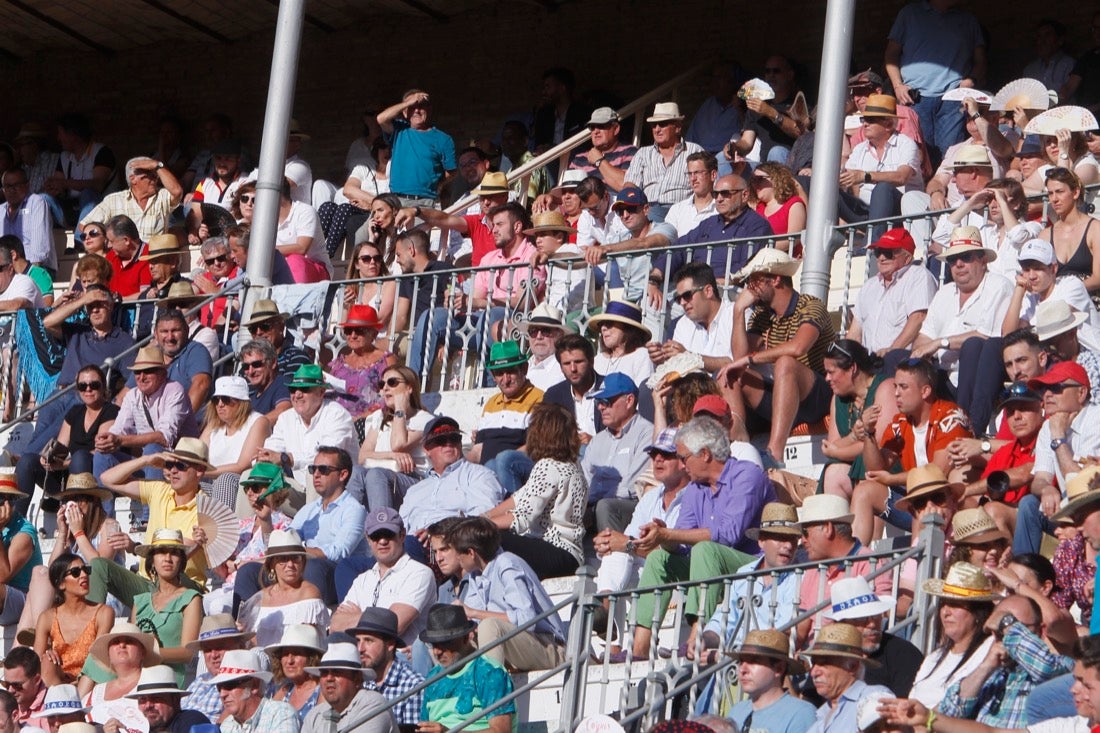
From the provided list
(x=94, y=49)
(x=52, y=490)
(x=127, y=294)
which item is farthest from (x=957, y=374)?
(x=94, y=49)

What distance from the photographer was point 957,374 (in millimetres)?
11656

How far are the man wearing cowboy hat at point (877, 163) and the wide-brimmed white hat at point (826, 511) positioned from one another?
4.69 meters

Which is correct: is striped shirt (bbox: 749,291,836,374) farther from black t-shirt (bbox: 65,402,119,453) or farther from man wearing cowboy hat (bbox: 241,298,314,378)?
black t-shirt (bbox: 65,402,119,453)

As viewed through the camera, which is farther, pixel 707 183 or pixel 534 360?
pixel 707 183

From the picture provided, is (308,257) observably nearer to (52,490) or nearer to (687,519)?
(52,490)

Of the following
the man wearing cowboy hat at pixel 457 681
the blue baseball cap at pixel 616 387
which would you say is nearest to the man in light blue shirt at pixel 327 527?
the blue baseball cap at pixel 616 387

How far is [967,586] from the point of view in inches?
340

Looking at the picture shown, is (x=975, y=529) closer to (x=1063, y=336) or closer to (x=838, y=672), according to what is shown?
(x=838, y=672)

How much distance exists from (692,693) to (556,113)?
378 inches

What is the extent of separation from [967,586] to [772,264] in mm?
3904

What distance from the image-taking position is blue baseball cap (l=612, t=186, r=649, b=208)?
14.3 metres

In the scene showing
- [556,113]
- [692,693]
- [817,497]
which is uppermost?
[556,113]

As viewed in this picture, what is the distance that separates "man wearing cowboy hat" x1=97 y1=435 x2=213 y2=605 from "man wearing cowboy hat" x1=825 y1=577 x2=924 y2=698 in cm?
430

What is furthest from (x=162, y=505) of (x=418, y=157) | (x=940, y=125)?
(x=940, y=125)
